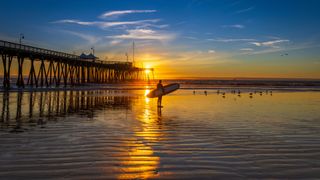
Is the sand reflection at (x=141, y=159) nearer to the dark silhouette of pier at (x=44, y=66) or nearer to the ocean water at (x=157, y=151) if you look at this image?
the ocean water at (x=157, y=151)

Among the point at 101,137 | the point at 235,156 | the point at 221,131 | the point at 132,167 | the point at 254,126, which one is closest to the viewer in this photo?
the point at 132,167

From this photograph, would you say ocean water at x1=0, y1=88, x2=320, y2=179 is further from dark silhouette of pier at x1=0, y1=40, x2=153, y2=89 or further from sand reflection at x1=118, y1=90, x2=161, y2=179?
dark silhouette of pier at x1=0, y1=40, x2=153, y2=89

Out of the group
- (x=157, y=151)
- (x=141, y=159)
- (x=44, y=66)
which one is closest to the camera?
(x=141, y=159)

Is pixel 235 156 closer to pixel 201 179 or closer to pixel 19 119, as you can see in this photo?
pixel 201 179

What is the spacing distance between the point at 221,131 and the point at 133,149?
3.74 metres

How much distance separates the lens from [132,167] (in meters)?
5.71

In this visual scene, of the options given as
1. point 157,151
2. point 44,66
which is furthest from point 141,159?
point 44,66

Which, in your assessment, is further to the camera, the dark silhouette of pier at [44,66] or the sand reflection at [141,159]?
the dark silhouette of pier at [44,66]

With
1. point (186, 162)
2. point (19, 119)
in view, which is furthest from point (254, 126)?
point (19, 119)

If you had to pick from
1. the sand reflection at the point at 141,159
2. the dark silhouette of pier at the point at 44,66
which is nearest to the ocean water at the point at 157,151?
the sand reflection at the point at 141,159

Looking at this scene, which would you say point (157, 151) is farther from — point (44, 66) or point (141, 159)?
point (44, 66)

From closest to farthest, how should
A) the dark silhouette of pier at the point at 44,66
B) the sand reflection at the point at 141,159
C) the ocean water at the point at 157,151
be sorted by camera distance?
the sand reflection at the point at 141,159
the ocean water at the point at 157,151
the dark silhouette of pier at the point at 44,66

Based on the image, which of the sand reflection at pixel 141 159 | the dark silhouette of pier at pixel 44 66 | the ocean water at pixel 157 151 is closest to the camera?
the sand reflection at pixel 141 159

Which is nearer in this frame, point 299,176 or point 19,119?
point 299,176
